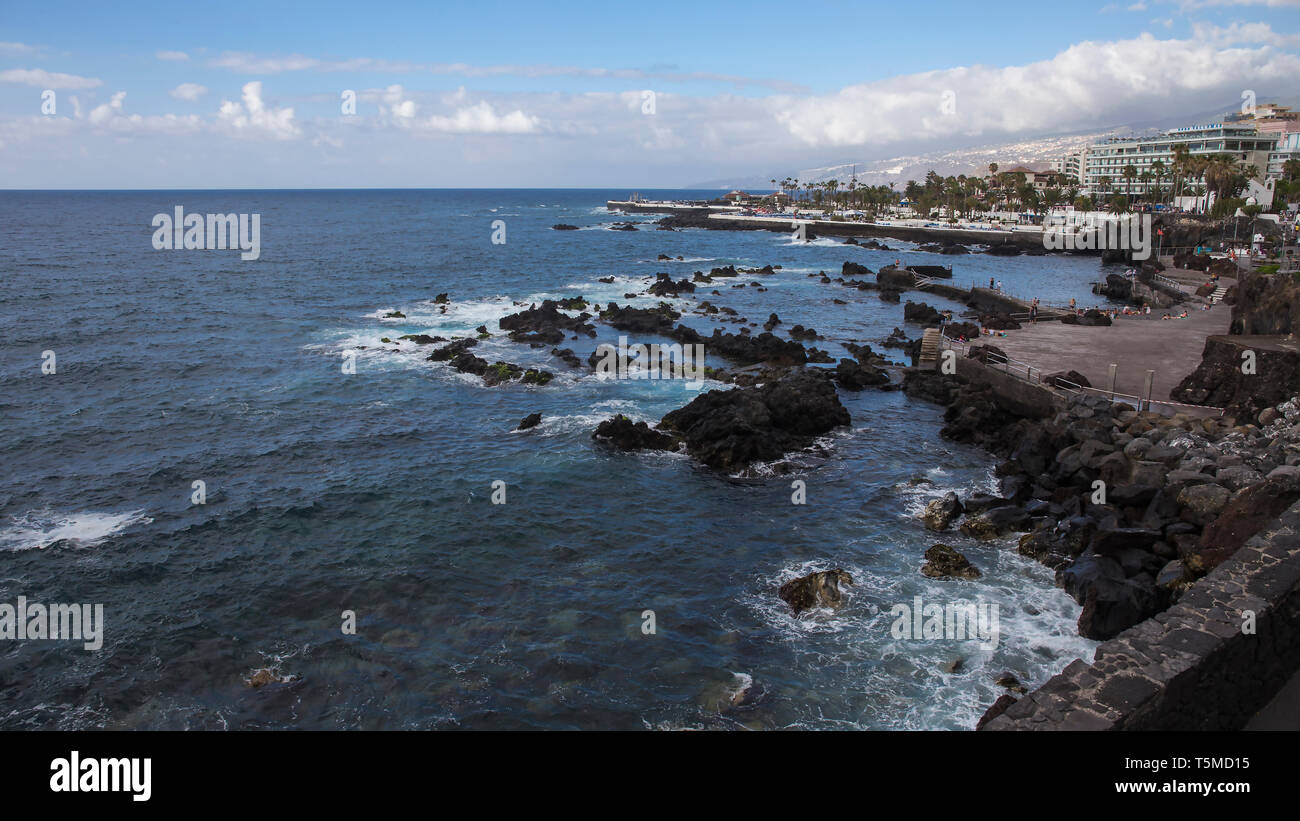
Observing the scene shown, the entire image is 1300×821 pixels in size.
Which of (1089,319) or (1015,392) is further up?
(1089,319)

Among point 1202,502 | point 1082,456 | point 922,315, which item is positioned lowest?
point 1202,502

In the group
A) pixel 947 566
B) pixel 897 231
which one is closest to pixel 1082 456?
pixel 947 566

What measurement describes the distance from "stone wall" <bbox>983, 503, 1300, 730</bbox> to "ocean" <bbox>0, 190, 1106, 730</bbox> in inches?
135

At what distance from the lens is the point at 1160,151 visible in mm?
155250

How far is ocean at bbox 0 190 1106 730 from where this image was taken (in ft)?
54.3

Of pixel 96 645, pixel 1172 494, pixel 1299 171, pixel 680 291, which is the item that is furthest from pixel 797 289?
pixel 1299 171

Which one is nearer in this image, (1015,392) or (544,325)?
(1015,392)

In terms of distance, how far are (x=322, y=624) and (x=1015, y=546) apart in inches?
771

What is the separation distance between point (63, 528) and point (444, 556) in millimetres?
12794

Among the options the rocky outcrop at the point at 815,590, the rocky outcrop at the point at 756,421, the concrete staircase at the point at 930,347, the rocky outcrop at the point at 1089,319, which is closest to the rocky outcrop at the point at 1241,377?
the concrete staircase at the point at 930,347

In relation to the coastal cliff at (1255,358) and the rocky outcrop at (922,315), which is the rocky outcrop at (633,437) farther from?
the rocky outcrop at (922,315)

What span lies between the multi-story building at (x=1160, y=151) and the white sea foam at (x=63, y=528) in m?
147

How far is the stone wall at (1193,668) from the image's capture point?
11812 millimetres

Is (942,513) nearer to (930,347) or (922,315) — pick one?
(930,347)
